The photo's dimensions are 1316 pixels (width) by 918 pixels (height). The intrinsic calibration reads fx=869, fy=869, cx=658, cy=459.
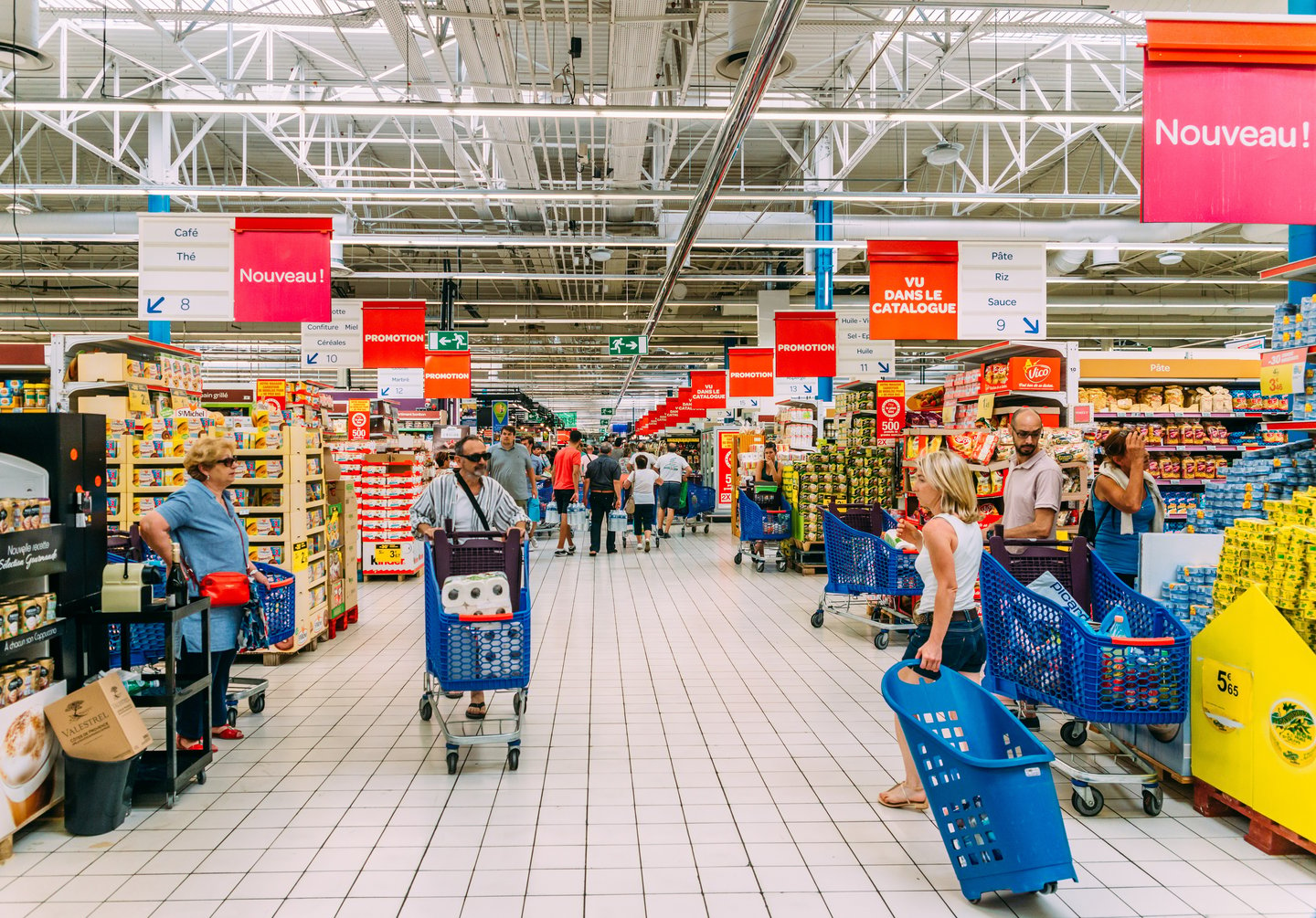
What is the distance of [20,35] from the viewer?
5582mm

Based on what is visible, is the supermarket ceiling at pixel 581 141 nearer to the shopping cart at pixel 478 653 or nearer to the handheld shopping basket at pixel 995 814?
the shopping cart at pixel 478 653

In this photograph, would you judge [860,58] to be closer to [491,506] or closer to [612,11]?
[612,11]

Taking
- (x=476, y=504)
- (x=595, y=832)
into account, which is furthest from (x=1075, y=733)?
(x=476, y=504)

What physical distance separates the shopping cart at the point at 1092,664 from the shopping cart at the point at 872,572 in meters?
2.56

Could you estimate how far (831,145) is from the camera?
1299cm

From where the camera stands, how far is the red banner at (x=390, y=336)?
12.8m

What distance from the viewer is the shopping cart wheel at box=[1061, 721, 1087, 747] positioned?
4562mm

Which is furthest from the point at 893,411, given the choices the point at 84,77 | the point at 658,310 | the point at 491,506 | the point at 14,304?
the point at 14,304

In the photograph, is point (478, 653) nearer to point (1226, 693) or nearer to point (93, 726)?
point (93, 726)

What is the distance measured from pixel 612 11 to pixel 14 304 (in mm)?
21998

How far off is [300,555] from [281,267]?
3.46 meters

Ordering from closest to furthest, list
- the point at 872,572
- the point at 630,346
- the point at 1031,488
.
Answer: the point at 1031,488
the point at 872,572
the point at 630,346

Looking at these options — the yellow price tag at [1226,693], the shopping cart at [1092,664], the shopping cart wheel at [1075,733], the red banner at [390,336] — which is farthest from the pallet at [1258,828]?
the red banner at [390,336]

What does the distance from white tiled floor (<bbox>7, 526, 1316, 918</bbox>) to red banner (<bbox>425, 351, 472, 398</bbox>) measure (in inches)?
387
